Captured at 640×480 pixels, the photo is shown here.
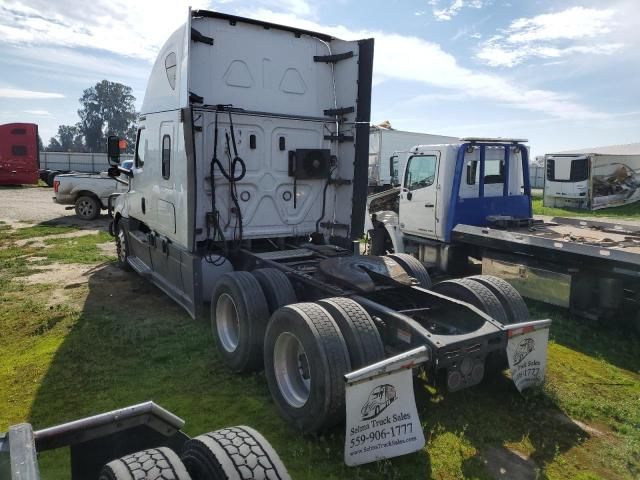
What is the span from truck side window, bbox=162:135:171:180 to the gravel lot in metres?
9.66

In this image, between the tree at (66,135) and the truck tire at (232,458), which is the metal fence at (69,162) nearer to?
the truck tire at (232,458)

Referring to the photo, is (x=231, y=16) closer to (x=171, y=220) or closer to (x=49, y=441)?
(x=171, y=220)

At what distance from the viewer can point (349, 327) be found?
12.1 feet

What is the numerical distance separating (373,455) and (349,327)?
0.88m

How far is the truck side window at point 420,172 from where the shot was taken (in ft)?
28.6

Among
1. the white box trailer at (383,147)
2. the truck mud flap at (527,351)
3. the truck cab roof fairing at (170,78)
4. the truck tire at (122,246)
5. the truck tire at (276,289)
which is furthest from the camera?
the white box trailer at (383,147)

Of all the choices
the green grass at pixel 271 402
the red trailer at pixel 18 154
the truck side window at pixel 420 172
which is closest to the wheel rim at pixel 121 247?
the green grass at pixel 271 402

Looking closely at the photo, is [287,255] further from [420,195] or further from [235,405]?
[420,195]

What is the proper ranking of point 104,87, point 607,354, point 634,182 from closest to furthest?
1. point 607,354
2. point 634,182
3. point 104,87

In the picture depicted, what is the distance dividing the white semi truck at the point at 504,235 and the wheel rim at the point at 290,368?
165 inches

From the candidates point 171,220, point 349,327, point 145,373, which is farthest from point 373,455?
point 171,220

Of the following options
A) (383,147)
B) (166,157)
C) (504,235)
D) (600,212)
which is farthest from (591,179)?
(166,157)

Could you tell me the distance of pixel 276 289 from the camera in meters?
4.94

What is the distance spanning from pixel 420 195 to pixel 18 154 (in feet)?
87.1
